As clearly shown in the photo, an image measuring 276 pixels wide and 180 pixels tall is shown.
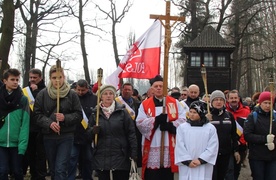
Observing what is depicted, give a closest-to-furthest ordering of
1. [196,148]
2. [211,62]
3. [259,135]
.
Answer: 1. [196,148]
2. [259,135]
3. [211,62]

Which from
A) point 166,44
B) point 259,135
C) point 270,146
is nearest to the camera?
point 270,146

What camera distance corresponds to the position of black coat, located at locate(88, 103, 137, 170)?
5906 mm

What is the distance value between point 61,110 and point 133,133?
3.65 feet

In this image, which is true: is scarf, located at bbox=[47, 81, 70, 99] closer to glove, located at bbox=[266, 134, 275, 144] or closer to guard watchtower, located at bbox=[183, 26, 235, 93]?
glove, located at bbox=[266, 134, 275, 144]

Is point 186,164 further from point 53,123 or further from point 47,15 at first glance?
point 47,15

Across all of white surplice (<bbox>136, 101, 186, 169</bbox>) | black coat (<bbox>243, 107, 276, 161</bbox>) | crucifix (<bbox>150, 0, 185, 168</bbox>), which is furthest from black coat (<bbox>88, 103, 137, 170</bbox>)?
black coat (<bbox>243, 107, 276, 161</bbox>)

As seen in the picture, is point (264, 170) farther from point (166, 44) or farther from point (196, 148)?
point (166, 44)

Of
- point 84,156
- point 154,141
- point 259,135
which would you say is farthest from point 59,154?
point 259,135

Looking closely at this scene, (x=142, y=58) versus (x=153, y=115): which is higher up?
(x=142, y=58)

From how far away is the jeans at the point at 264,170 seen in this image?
21.6ft

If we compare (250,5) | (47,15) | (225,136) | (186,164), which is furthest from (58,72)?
(250,5)

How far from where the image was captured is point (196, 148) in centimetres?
584

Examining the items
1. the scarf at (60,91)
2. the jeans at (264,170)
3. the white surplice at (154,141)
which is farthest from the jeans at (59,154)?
the jeans at (264,170)

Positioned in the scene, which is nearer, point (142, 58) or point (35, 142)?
point (142, 58)
